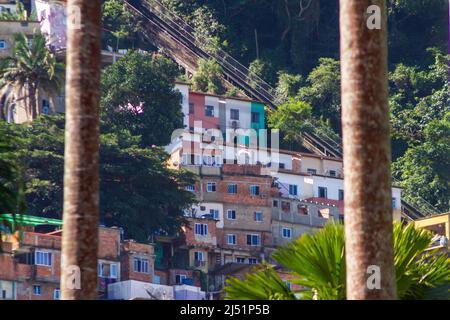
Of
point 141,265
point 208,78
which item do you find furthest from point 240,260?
→ point 208,78

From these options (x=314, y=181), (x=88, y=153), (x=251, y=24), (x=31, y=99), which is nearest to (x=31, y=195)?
(x=31, y=99)

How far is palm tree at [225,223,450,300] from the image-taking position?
18719 mm

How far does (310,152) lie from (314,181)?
5348 mm

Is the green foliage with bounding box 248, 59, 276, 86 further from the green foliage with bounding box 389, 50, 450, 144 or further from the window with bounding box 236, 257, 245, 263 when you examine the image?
the window with bounding box 236, 257, 245, 263

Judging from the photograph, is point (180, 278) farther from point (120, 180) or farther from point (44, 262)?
point (44, 262)

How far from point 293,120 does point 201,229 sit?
14.7 metres

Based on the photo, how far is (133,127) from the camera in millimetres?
103688

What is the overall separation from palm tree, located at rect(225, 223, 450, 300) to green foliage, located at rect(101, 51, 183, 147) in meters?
82.4

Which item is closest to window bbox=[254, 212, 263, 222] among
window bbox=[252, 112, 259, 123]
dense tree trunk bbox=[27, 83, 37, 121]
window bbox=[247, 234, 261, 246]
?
window bbox=[247, 234, 261, 246]

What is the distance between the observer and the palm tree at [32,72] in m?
101

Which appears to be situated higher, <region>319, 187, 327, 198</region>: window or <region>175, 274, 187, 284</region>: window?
<region>319, 187, 327, 198</region>: window

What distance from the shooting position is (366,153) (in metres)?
17.4

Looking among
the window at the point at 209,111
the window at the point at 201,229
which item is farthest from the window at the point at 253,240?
the window at the point at 209,111
